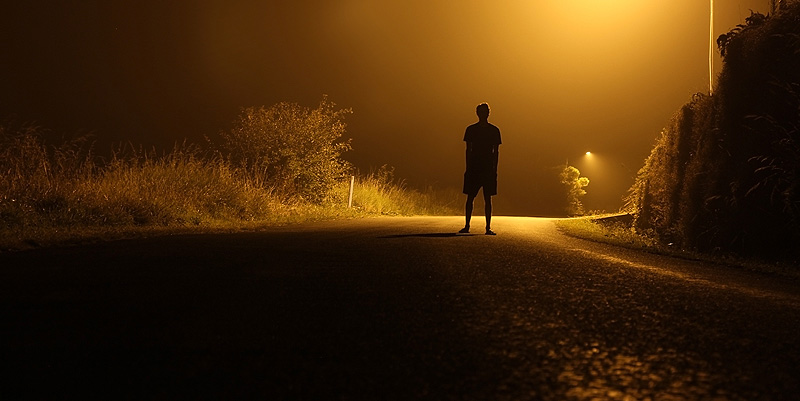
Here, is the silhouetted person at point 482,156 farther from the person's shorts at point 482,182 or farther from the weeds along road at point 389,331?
the weeds along road at point 389,331

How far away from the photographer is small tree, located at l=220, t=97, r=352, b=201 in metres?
21.6

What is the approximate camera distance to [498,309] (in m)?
4.07

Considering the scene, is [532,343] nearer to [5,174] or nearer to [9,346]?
[9,346]

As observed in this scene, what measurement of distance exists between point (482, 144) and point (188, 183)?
Answer: 8330 mm

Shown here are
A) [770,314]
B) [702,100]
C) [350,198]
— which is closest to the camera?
[770,314]

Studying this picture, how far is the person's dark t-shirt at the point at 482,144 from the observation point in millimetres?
11328

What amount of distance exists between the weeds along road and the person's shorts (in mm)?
5073

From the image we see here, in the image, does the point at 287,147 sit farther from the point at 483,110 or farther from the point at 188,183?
the point at 483,110

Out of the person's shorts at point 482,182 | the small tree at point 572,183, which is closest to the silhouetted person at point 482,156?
the person's shorts at point 482,182

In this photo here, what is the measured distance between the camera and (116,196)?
42.0ft

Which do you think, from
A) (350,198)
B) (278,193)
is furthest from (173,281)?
(350,198)

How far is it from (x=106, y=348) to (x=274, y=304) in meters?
1.28

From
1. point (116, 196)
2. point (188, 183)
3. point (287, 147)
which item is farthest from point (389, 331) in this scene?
point (287, 147)

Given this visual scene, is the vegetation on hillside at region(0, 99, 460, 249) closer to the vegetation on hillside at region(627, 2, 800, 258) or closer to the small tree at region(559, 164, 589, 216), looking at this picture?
the vegetation on hillside at region(627, 2, 800, 258)
